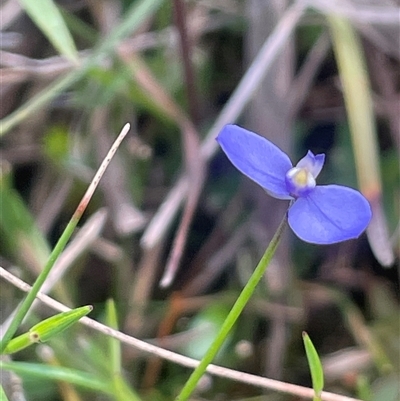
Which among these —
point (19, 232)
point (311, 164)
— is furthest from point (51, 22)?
point (311, 164)

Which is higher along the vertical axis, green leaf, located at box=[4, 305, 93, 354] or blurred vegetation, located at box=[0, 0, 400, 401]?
blurred vegetation, located at box=[0, 0, 400, 401]

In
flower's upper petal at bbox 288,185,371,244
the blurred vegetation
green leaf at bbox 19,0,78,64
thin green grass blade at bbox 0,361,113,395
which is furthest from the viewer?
the blurred vegetation

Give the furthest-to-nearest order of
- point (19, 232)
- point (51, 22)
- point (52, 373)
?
point (19, 232), point (51, 22), point (52, 373)

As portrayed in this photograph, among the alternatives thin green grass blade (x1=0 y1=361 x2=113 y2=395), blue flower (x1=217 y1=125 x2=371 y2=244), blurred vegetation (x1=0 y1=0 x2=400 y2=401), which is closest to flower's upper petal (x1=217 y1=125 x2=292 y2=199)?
blue flower (x1=217 y1=125 x2=371 y2=244)

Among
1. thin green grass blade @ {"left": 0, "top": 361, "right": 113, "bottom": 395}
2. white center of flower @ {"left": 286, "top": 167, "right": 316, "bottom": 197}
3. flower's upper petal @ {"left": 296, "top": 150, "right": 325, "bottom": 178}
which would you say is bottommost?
thin green grass blade @ {"left": 0, "top": 361, "right": 113, "bottom": 395}

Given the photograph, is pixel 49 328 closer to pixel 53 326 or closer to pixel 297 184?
pixel 53 326

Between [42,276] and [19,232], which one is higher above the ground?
[19,232]

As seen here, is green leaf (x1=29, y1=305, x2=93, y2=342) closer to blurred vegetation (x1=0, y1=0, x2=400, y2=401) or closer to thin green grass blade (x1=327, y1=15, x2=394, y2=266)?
blurred vegetation (x1=0, y1=0, x2=400, y2=401)

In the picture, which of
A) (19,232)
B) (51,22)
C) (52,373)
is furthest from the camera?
(19,232)
